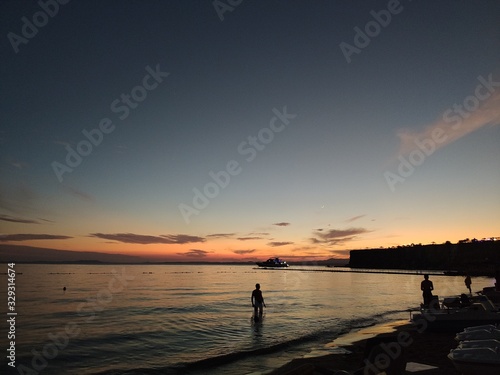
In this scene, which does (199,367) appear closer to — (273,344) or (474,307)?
(273,344)

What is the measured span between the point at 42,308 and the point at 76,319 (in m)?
10.4

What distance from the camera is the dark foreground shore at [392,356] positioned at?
642cm

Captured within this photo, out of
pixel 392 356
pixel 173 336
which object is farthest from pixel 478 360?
pixel 173 336

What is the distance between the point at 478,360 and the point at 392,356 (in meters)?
1.82

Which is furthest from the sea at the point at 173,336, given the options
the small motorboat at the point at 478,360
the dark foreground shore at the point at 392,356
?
the small motorboat at the point at 478,360

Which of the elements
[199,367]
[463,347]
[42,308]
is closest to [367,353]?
[463,347]

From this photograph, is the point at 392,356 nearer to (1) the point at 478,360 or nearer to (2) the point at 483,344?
(1) the point at 478,360

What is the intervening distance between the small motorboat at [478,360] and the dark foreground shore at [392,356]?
39.4 inches

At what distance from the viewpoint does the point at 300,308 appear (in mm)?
36344

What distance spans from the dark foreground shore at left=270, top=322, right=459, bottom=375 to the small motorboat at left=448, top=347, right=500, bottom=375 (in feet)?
3.28

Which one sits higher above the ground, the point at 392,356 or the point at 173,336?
the point at 392,356

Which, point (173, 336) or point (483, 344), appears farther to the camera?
point (173, 336)

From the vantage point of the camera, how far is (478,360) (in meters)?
6.88

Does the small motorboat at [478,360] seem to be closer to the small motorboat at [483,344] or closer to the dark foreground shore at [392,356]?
the small motorboat at [483,344]
